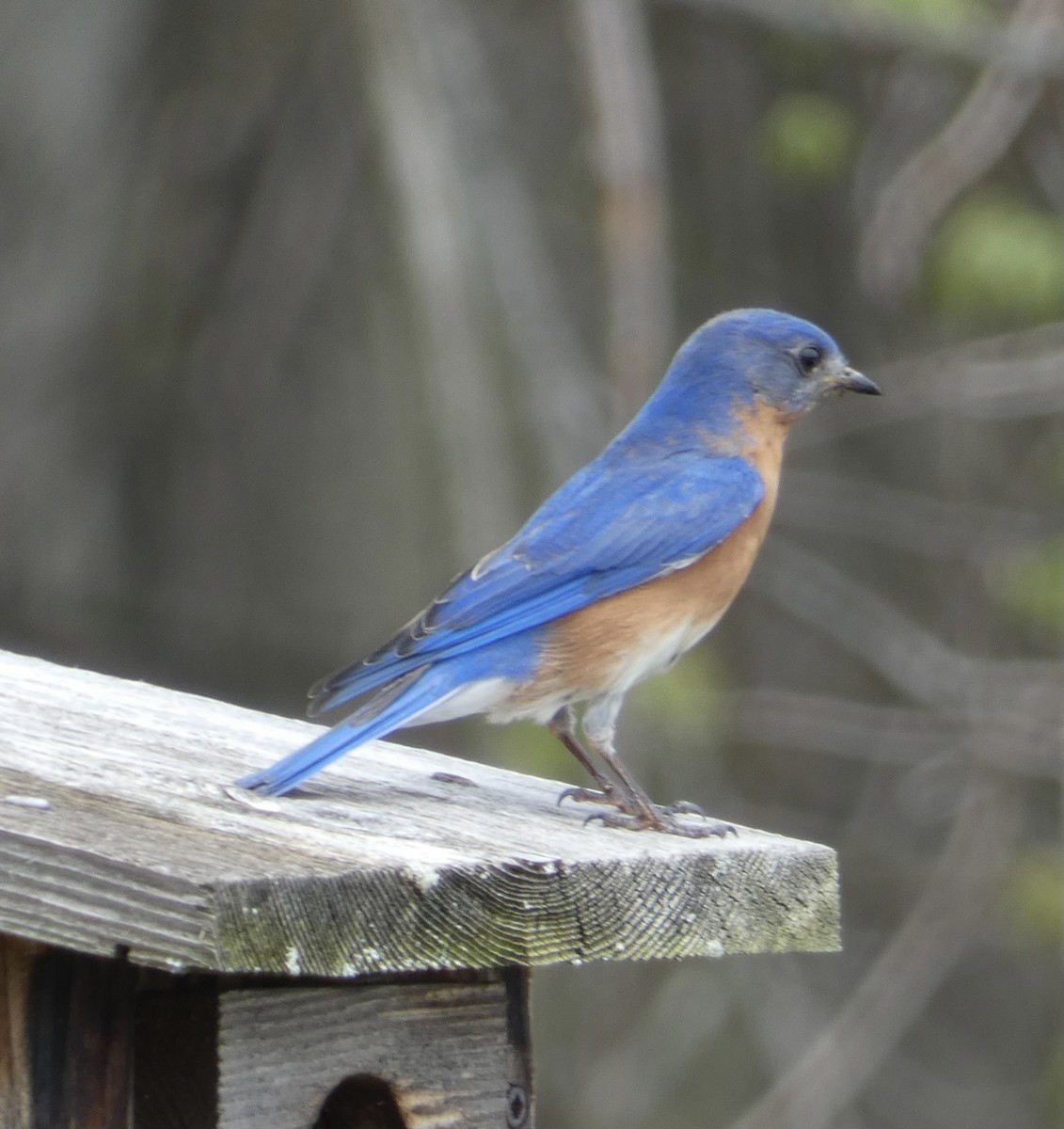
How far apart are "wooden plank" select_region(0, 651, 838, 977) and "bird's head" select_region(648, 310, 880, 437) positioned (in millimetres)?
1293

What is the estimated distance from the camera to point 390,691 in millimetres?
3160

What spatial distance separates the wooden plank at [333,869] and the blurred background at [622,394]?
7.26 feet

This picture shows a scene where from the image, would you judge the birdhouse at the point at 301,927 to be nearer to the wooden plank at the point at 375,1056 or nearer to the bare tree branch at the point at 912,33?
the wooden plank at the point at 375,1056

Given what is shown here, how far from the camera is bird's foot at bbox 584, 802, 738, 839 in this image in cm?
288

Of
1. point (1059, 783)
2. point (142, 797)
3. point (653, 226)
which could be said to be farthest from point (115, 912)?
point (1059, 783)

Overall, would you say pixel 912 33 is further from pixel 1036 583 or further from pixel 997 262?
pixel 1036 583

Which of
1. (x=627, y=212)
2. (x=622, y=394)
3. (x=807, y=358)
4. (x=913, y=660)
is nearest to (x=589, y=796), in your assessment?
(x=807, y=358)

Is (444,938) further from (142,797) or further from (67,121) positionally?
(67,121)

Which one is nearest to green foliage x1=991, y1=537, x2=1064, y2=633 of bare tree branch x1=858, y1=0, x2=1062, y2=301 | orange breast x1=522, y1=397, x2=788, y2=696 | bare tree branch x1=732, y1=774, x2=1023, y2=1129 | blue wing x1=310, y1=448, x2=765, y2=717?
bare tree branch x1=732, y1=774, x2=1023, y2=1129

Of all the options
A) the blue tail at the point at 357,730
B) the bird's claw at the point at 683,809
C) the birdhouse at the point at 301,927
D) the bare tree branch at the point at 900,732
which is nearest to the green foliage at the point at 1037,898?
the bare tree branch at the point at 900,732

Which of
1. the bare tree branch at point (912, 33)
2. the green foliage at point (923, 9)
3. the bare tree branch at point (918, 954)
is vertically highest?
the green foliage at point (923, 9)

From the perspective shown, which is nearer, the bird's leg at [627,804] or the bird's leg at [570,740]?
the bird's leg at [627,804]

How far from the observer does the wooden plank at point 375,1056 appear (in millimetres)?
2357

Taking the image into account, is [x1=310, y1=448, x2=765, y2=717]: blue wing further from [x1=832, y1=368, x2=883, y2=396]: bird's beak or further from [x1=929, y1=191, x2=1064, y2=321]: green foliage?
[x1=929, y1=191, x2=1064, y2=321]: green foliage
